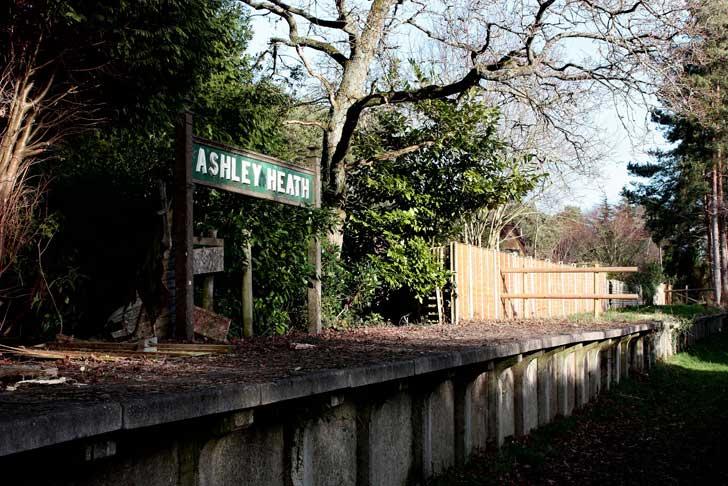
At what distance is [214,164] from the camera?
7.49 meters

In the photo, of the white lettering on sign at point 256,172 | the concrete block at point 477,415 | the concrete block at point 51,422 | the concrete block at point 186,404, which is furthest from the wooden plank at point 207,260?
the concrete block at point 51,422

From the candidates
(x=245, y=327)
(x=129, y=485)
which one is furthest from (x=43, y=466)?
(x=245, y=327)

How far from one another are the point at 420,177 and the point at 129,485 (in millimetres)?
11366

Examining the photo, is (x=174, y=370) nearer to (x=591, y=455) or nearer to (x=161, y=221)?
(x=161, y=221)

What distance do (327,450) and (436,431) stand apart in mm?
1983

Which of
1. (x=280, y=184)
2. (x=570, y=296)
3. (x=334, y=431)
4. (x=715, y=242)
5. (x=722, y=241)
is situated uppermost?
(x=722, y=241)

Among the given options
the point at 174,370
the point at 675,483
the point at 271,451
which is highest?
the point at 174,370

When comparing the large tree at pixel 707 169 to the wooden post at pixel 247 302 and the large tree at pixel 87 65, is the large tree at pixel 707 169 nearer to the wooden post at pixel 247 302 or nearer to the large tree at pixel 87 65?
the large tree at pixel 87 65

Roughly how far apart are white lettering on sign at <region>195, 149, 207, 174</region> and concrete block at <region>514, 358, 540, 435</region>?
457 cm

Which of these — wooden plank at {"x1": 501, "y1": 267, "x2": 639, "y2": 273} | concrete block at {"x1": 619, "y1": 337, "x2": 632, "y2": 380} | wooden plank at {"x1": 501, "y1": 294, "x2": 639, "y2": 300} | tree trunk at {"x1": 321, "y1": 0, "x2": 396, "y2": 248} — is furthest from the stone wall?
concrete block at {"x1": 619, "y1": 337, "x2": 632, "y2": 380}

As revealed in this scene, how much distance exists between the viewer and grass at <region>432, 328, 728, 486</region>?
7840 mm

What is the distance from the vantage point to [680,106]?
39.4 feet

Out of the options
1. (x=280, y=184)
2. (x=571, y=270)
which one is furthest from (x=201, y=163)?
(x=571, y=270)

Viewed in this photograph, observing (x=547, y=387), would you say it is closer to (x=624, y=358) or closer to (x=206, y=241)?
(x=206, y=241)
